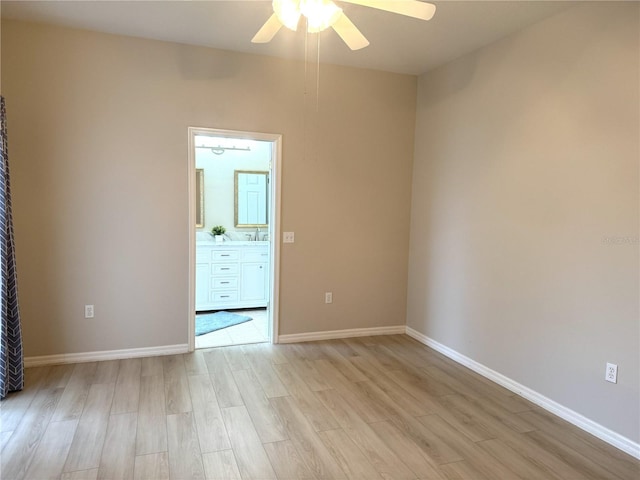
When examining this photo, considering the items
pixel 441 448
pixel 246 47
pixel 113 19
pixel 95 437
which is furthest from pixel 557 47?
pixel 95 437

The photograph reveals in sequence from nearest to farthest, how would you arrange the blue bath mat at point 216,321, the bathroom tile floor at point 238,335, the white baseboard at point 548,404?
1. the white baseboard at point 548,404
2. the bathroom tile floor at point 238,335
3. the blue bath mat at point 216,321

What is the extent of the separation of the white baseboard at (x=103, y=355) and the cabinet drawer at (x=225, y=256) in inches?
66.6

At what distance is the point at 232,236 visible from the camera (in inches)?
234

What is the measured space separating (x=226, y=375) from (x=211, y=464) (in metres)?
1.17

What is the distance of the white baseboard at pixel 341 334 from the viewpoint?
418cm

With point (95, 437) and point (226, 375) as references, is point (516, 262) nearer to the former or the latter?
point (226, 375)

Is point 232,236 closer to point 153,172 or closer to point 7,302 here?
point 153,172

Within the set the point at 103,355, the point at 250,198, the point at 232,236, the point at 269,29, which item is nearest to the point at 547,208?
the point at 269,29

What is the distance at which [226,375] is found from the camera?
11.0 ft

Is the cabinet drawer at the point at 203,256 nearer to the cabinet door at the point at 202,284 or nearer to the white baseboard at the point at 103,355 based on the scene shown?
the cabinet door at the point at 202,284

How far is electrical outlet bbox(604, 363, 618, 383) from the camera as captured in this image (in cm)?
253

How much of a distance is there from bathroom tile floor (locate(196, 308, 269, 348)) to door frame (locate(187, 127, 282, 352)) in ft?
0.72

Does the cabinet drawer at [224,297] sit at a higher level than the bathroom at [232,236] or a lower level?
lower

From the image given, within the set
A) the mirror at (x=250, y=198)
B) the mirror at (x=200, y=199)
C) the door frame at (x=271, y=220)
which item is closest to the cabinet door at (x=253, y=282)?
the mirror at (x=250, y=198)
